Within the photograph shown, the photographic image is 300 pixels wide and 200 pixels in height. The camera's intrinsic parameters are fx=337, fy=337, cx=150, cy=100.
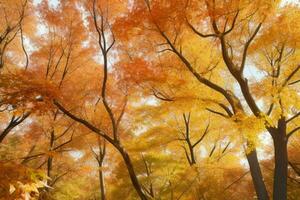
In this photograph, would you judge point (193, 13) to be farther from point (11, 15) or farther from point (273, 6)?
point (11, 15)

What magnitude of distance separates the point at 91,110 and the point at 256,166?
9954 mm

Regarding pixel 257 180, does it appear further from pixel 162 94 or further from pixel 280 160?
pixel 162 94

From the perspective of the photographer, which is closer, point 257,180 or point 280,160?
point 280,160

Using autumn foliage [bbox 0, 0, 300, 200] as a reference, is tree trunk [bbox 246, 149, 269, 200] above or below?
below

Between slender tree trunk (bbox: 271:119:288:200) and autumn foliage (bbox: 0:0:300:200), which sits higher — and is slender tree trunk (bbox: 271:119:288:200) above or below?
below

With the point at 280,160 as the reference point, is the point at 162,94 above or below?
above

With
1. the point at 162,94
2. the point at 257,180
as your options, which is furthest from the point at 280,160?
the point at 162,94

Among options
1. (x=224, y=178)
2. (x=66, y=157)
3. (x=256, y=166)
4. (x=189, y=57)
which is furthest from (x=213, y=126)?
(x=66, y=157)

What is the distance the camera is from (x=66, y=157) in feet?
77.0

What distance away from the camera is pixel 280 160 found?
8.47 metres

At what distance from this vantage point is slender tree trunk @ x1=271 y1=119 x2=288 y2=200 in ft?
27.4

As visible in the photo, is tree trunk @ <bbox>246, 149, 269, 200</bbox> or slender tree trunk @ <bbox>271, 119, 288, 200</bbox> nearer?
slender tree trunk @ <bbox>271, 119, 288, 200</bbox>

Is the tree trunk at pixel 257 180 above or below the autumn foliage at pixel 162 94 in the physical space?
below

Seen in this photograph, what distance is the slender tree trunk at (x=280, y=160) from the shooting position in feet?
27.4
